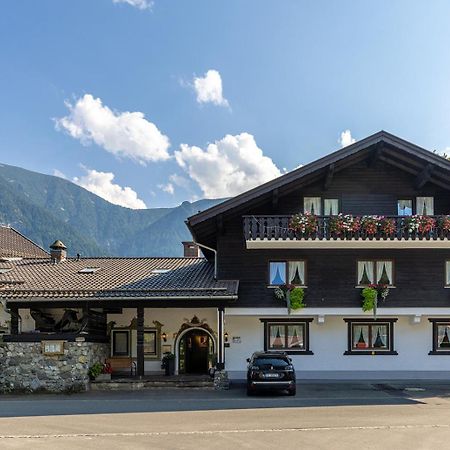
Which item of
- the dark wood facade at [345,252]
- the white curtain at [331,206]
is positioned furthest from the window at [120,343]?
the white curtain at [331,206]

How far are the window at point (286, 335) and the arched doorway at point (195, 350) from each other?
2486 millimetres

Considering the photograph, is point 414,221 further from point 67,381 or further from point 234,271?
point 67,381

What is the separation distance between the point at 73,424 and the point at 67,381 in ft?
21.6

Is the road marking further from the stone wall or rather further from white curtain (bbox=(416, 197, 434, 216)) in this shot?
white curtain (bbox=(416, 197, 434, 216))

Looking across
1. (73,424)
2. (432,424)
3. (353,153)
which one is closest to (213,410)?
(73,424)

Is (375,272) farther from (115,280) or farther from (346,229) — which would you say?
(115,280)

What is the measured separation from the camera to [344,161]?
74.2 feet

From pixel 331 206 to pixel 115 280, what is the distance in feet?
30.2

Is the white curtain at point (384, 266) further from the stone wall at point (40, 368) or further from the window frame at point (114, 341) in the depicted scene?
the stone wall at point (40, 368)

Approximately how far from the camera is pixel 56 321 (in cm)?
2317

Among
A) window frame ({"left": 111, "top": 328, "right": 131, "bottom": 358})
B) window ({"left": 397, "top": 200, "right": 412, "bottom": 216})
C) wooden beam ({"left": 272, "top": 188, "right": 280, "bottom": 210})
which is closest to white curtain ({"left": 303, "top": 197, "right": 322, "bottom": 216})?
wooden beam ({"left": 272, "top": 188, "right": 280, "bottom": 210})

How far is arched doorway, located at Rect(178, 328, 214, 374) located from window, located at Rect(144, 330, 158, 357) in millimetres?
1034

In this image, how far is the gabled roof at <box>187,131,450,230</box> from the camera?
21.8m

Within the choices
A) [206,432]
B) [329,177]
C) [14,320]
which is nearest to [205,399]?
[206,432]
